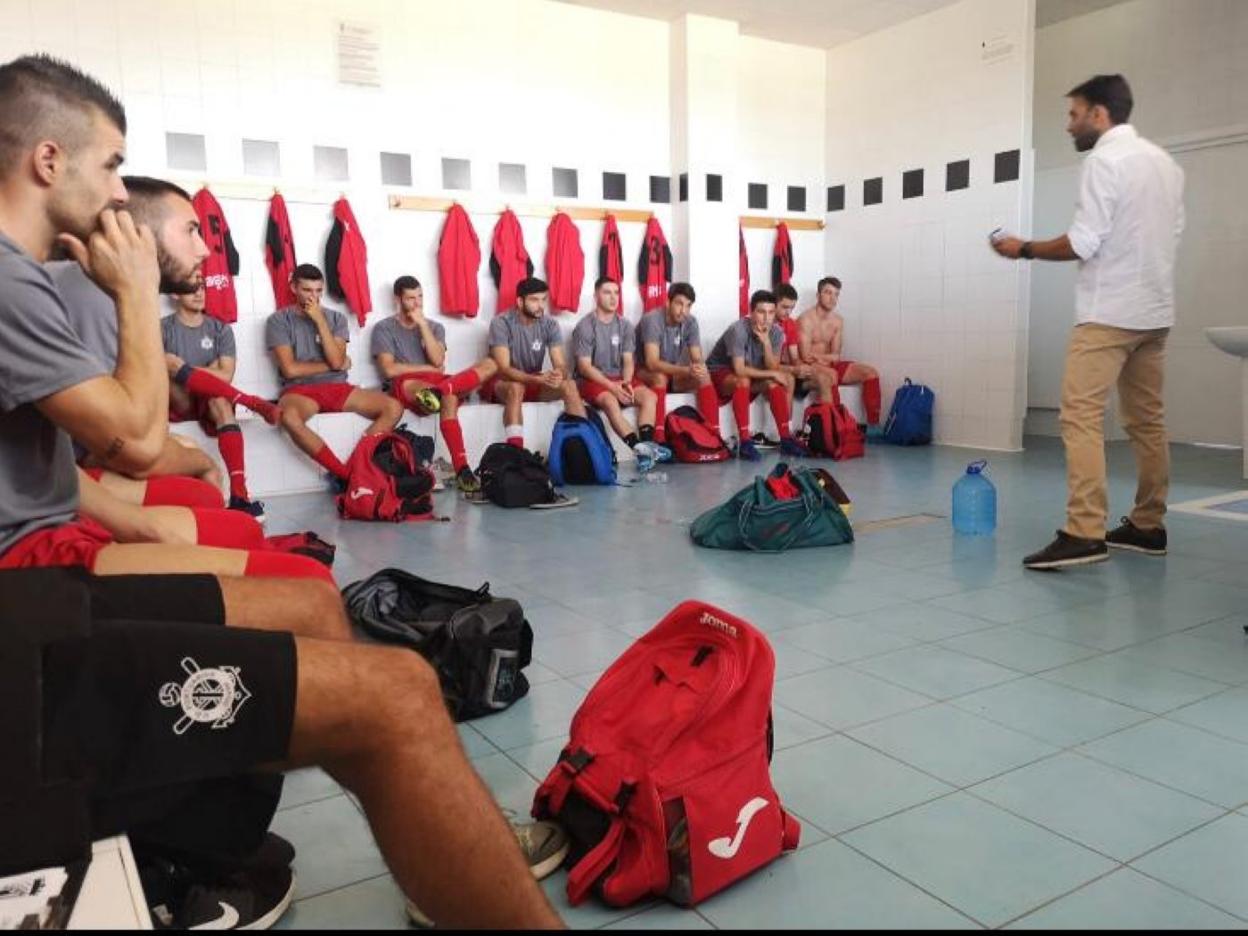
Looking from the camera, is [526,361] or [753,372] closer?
[526,361]

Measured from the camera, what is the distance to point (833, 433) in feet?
21.4

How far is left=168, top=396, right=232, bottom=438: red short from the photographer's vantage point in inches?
207

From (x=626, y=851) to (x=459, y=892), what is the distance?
0.59 m

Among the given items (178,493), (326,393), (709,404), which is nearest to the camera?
(178,493)

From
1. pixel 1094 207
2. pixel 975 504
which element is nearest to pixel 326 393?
pixel 975 504

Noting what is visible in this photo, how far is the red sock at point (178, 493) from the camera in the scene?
2260 mm

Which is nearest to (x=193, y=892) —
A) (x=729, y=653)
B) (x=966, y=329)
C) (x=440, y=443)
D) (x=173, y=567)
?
(x=173, y=567)

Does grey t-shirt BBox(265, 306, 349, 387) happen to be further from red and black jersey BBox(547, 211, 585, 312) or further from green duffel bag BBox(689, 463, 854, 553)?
green duffel bag BBox(689, 463, 854, 553)

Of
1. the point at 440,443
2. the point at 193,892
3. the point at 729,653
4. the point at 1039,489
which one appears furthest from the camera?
the point at 440,443

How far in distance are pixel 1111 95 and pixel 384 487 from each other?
3.49 m

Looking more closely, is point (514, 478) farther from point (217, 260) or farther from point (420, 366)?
point (217, 260)

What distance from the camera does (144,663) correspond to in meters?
0.96

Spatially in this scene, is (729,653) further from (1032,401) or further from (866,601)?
(1032,401)

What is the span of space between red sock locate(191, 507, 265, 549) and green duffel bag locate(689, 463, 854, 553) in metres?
2.22
